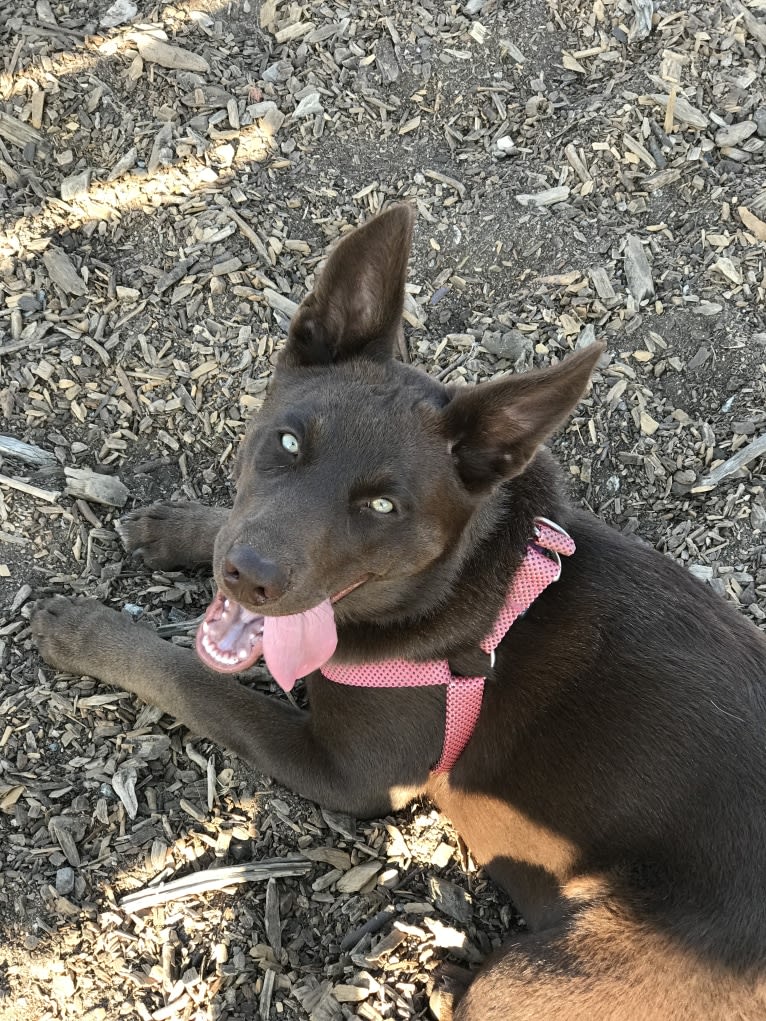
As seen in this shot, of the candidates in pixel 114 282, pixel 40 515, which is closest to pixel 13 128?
pixel 114 282

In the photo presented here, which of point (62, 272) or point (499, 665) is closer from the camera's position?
point (499, 665)

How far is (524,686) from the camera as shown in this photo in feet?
10.7

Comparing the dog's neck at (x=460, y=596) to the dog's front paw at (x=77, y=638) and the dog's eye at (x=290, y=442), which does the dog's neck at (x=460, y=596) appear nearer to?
the dog's eye at (x=290, y=442)

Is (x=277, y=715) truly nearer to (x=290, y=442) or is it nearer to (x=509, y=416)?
(x=290, y=442)

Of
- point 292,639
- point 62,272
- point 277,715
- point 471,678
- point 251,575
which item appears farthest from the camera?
point 62,272

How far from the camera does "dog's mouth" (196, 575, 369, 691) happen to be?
3.08 m

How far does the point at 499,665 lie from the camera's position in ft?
10.8

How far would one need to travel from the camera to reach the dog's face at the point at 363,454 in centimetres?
276

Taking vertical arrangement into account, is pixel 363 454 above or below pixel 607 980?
above

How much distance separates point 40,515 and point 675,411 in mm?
2929

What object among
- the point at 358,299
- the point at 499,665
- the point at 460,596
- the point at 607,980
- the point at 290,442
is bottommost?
the point at 607,980

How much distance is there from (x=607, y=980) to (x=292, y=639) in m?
1.40

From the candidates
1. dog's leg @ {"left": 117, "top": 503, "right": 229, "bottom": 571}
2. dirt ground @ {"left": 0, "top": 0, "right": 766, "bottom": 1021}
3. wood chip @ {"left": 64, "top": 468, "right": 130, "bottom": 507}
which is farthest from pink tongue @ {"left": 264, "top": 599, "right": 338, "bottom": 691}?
wood chip @ {"left": 64, "top": 468, "right": 130, "bottom": 507}

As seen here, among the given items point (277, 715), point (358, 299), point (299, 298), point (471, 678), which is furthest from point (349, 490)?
point (299, 298)
